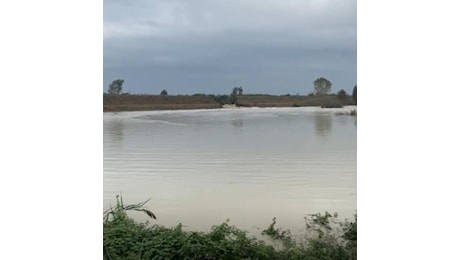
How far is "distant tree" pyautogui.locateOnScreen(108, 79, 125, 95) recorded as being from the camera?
240 centimetres

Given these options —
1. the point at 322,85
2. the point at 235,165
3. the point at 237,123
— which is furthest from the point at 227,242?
the point at 322,85

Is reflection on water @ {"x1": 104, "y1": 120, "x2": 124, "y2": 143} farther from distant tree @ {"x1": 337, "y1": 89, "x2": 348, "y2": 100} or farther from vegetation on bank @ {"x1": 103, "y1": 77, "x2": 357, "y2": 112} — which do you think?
distant tree @ {"x1": 337, "y1": 89, "x2": 348, "y2": 100}

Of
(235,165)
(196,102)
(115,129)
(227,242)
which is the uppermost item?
(196,102)

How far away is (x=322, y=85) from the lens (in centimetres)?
232

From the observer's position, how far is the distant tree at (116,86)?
2400 mm

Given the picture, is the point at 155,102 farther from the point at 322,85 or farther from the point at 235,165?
the point at 322,85

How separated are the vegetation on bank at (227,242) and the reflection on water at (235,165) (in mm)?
39

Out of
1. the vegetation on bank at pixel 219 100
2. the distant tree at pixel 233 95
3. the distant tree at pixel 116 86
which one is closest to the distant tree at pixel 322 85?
the vegetation on bank at pixel 219 100

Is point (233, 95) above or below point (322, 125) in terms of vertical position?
above

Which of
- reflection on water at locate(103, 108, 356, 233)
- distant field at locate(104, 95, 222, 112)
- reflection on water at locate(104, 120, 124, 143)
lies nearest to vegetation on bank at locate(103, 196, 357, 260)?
reflection on water at locate(103, 108, 356, 233)

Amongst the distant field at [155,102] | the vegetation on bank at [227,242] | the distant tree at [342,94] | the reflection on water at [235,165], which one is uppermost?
the distant tree at [342,94]

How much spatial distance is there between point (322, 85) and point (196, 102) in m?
0.50

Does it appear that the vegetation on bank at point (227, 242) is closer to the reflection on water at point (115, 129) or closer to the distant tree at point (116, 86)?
the reflection on water at point (115, 129)
